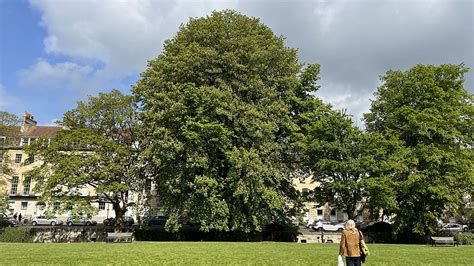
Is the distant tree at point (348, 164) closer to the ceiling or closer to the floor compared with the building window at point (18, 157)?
closer to the floor

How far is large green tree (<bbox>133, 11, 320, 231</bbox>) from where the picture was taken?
33.3 m

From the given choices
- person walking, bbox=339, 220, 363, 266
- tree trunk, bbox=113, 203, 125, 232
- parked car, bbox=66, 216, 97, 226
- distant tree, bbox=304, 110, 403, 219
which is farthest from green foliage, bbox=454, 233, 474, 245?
parked car, bbox=66, 216, 97, 226

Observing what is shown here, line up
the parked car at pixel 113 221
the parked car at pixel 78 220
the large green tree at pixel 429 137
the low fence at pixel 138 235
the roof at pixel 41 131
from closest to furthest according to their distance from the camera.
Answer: the large green tree at pixel 429 137 → the parked car at pixel 78 220 → the low fence at pixel 138 235 → the parked car at pixel 113 221 → the roof at pixel 41 131

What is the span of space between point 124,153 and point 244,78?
13362 mm

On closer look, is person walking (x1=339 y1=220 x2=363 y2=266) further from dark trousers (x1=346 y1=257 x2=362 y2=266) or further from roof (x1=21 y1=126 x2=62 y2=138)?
roof (x1=21 y1=126 x2=62 y2=138)

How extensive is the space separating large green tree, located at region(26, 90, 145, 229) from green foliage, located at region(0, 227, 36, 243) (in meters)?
3.68

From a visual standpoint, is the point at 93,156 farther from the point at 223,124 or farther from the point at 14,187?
the point at 14,187

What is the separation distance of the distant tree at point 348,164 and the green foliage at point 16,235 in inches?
1051

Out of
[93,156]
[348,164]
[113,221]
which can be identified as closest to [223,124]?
[348,164]

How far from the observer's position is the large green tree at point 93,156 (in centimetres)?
3734

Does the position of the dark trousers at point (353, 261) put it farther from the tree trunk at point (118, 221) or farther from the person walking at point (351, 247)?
the tree trunk at point (118, 221)

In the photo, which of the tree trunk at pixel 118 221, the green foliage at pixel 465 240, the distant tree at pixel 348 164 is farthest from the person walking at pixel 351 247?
the tree trunk at pixel 118 221

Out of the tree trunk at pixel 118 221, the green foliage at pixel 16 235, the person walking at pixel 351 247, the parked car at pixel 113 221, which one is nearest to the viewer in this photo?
the person walking at pixel 351 247

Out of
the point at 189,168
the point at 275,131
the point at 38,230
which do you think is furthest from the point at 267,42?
the point at 38,230
